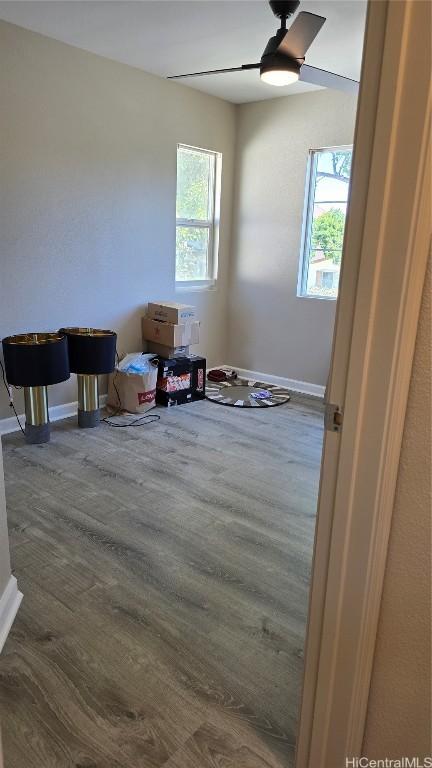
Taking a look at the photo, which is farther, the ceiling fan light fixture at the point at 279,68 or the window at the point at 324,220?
the window at the point at 324,220

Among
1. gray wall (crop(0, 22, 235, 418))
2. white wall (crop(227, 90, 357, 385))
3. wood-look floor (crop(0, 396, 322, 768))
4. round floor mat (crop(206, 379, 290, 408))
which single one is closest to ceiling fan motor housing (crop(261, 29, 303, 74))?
gray wall (crop(0, 22, 235, 418))

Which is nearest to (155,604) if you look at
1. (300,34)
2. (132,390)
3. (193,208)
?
(132,390)

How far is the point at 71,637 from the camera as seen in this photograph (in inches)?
70.3

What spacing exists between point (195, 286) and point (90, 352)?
1.83 metres

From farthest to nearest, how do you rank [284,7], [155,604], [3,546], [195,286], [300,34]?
1. [195,286]
2. [284,7]
3. [300,34]
4. [155,604]
5. [3,546]

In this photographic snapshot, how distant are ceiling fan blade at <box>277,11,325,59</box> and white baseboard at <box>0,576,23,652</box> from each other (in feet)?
9.28

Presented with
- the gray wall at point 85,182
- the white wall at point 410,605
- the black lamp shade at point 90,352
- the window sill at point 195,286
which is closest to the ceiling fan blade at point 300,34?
the gray wall at point 85,182

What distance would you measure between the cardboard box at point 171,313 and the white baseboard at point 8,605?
8.97 feet

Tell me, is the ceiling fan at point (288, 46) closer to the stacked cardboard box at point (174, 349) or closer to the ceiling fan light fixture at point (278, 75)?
the ceiling fan light fixture at point (278, 75)

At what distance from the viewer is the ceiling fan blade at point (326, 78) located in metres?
2.96

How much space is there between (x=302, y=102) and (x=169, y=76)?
1.18 metres

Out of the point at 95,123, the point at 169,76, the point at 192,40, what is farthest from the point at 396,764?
the point at 169,76

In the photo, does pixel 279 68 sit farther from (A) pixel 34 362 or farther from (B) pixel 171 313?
(A) pixel 34 362

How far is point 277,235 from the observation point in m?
4.95
